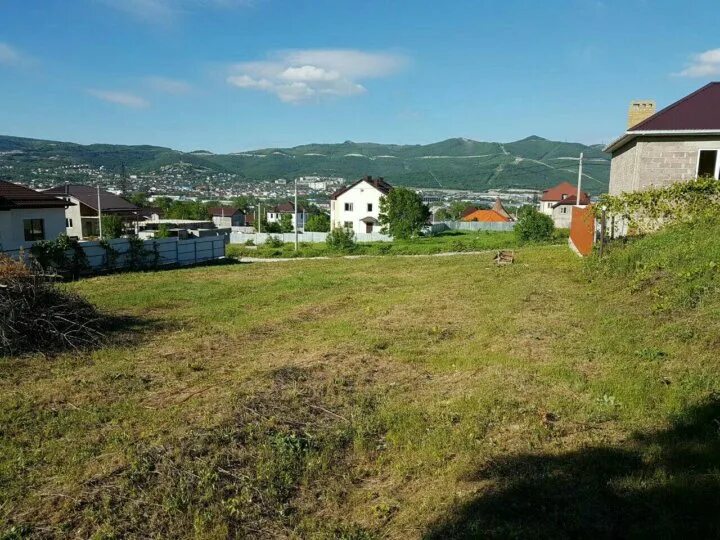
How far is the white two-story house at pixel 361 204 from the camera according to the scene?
215ft

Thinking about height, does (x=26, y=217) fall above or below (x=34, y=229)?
above

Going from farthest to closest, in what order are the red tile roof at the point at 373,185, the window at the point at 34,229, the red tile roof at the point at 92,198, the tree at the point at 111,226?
the red tile roof at the point at 373,185 < the red tile roof at the point at 92,198 < the tree at the point at 111,226 < the window at the point at 34,229

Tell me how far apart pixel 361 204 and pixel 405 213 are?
12822 millimetres

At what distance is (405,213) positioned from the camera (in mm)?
54688

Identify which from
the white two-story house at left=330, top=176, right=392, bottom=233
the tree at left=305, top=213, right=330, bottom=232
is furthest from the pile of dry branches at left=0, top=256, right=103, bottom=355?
the tree at left=305, top=213, right=330, bottom=232

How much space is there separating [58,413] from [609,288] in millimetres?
10332

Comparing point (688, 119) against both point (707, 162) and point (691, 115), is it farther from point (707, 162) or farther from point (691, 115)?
point (707, 162)

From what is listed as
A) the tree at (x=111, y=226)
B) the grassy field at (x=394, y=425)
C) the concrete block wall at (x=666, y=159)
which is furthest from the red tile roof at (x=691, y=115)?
the tree at (x=111, y=226)

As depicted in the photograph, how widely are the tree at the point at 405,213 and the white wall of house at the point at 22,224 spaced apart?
32.8m

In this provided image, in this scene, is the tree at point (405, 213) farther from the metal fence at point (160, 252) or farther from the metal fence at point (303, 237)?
the metal fence at point (160, 252)

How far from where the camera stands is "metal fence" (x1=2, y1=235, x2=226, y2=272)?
875 inches

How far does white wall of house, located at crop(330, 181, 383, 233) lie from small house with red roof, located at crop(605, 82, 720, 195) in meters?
47.7

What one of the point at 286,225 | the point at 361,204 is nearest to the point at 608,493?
the point at 361,204

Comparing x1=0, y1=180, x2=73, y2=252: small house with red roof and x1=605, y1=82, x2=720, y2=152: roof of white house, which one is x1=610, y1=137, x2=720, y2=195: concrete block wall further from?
x1=0, y1=180, x2=73, y2=252: small house with red roof
